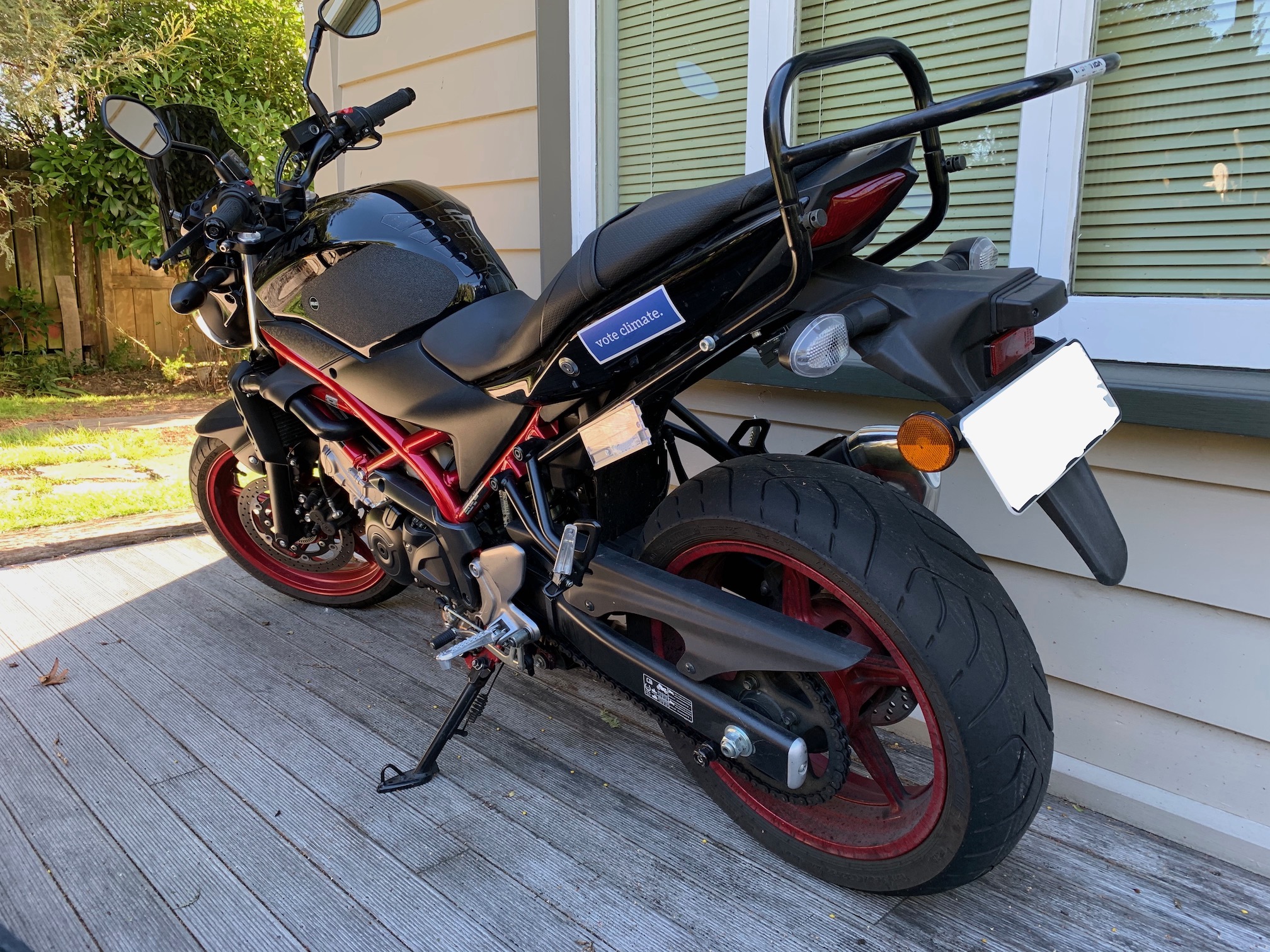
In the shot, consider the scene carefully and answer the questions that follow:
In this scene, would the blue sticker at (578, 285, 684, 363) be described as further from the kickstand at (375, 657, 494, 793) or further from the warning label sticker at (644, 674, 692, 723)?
the kickstand at (375, 657, 494, 793)

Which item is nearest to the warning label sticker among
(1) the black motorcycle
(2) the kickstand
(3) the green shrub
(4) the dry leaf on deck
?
(1) the black motorcycle

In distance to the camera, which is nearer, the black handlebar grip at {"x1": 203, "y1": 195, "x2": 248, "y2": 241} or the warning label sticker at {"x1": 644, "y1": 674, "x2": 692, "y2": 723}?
the warning label sticker at {"x1": 644, "y1": 674, "x2": 692, "y2": 723}

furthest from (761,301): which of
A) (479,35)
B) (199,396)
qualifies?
(199,396)

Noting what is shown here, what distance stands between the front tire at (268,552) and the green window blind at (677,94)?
55.6 inches

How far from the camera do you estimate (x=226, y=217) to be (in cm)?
192

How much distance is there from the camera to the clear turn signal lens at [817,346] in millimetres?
1160

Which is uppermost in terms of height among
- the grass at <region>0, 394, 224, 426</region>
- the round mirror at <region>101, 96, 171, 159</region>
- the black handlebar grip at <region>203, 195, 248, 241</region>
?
the round mirror at <region>101, 96, 171, 159</region>

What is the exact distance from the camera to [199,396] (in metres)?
7.88

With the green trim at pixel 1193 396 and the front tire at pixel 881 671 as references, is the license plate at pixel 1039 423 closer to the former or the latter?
the front tire at pixel 881 671

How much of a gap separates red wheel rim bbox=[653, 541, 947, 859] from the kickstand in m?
0.42

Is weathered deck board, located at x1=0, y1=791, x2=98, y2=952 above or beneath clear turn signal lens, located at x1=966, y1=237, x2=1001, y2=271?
beneath

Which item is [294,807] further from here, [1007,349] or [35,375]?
[35,375]

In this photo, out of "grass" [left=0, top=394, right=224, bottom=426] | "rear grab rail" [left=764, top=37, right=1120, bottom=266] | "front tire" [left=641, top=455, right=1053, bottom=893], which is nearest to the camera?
"rear grab rail" [left=764, top=37, right=1120, bottom=266]

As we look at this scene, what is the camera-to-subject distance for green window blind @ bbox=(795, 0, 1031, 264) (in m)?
1.88
